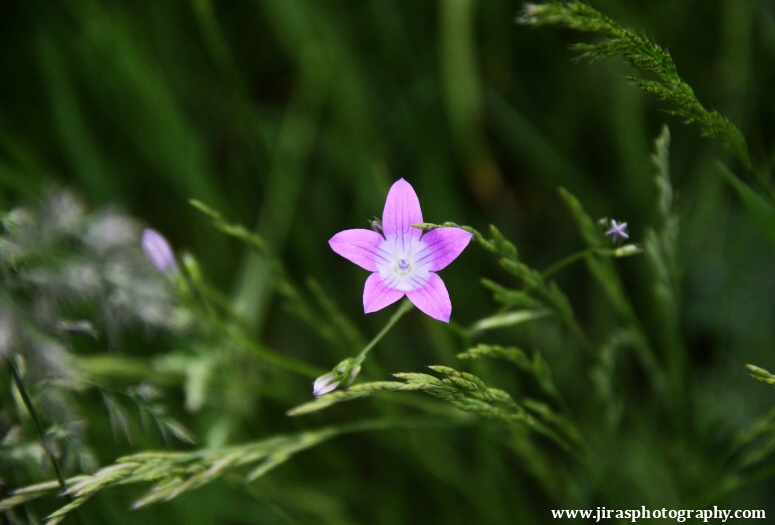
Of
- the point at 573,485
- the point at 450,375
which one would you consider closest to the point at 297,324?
the point at 573,485

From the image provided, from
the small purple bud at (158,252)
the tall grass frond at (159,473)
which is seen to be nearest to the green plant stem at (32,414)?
the tall grass frond at (159,473)

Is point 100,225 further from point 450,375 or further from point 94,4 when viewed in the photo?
point 450,375

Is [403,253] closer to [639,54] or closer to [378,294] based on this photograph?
[378,294]

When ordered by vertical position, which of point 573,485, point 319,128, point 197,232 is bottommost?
point 573,485

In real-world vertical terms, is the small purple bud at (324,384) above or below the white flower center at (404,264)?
below

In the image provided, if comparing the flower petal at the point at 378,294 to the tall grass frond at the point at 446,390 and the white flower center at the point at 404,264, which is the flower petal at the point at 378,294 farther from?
the tall grass frond at the point at 446,390

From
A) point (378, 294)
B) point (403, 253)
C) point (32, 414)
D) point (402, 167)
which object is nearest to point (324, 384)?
point (378, 294)

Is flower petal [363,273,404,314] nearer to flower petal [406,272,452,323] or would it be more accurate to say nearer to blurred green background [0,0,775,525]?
flower petal [406,272,452,323]

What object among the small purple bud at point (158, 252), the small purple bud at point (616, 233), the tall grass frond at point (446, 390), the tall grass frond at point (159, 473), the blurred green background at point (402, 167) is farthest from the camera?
the blurred green background at point (402, 167)
